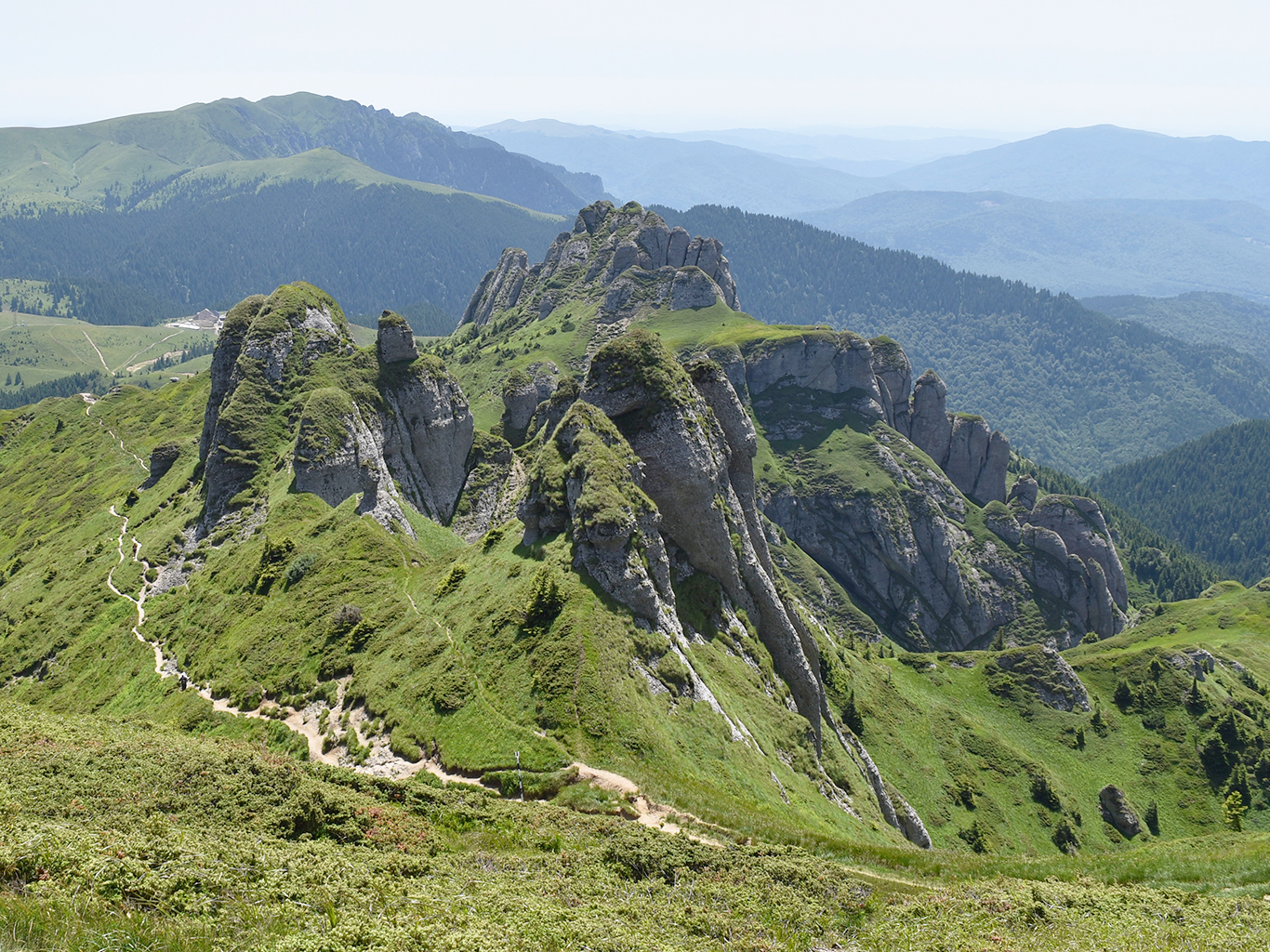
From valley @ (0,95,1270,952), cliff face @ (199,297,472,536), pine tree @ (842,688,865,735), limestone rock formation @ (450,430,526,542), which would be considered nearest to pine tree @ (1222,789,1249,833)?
valley @ (0,95,1270,952)

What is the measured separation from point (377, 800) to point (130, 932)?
1740 centimetres

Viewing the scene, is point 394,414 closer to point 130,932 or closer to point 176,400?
point 176,400

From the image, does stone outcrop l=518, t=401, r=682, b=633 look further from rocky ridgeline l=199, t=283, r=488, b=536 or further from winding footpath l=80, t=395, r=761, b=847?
rocky ridgeline l=199, t=283, r=488, b=536

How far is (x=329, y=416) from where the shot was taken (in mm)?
92375

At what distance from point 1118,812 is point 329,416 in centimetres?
12125

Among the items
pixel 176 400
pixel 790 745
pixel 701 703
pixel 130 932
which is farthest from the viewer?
pixel 176 400

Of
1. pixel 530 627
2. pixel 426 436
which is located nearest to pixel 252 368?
pixel 426 436

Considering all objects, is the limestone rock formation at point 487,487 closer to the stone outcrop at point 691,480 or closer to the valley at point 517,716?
the valley at point 517,716

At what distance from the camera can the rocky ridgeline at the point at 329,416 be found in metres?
90.3

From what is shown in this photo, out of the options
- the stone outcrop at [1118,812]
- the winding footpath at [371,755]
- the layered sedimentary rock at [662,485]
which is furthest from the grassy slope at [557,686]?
the layered sedimentary rock at [662,485]

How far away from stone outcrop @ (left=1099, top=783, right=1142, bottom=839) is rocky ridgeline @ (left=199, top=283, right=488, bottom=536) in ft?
342

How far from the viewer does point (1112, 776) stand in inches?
4213

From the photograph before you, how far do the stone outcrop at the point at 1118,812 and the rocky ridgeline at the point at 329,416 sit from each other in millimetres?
104310

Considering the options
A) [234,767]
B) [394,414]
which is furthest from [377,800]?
[394,414]
